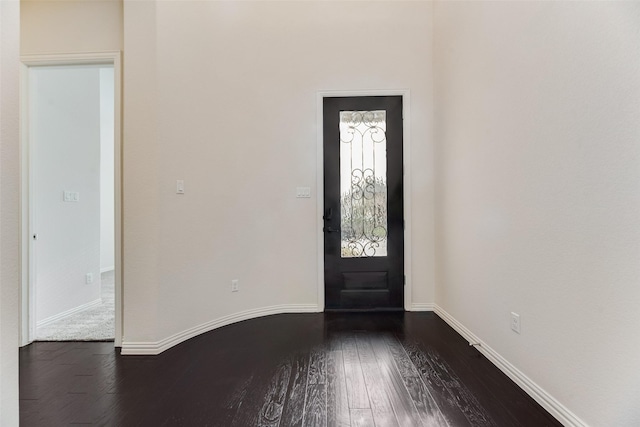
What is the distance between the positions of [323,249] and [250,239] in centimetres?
76

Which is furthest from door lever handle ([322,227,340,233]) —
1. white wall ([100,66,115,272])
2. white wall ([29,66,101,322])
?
white wall ([100,66,115,272])

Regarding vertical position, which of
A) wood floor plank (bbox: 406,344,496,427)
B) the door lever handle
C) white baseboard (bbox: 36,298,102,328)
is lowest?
wood floor plank (bbox: 406,344,496,427)

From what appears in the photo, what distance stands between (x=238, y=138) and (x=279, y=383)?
2194 millimetres

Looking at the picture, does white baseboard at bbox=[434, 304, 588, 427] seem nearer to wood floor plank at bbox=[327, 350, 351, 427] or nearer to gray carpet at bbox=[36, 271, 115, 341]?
wood floor plank at bbox=[327, 350, 351, 427]

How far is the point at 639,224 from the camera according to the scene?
3.99 ft

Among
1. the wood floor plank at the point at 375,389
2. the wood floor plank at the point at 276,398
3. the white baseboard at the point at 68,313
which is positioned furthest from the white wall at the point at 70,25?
the wood floor plank at the point at 375,389

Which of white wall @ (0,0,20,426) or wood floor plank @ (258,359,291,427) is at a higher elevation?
white wall @ (0,0,20,426)

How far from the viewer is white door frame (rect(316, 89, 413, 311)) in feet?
11.1

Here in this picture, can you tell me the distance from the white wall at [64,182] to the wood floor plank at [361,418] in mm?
2881

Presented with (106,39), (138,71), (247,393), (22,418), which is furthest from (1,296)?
(106,39)

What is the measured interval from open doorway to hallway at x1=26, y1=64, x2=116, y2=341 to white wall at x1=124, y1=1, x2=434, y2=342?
25.3 inches

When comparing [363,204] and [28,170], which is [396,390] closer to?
[363,204]

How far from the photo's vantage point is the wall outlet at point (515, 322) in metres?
1.94

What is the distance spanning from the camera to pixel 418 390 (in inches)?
73.5
